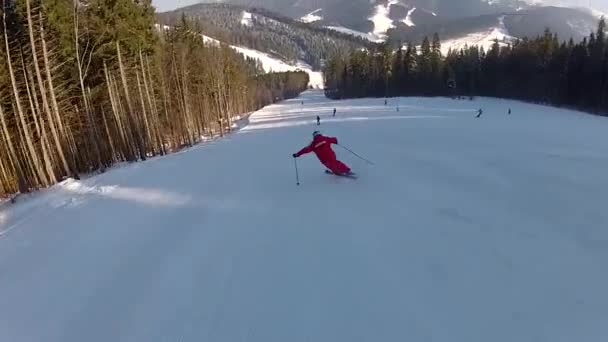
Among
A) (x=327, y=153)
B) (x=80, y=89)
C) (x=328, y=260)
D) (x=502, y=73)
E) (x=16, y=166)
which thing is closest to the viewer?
(x=328, y=260)

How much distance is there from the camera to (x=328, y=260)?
621 cm

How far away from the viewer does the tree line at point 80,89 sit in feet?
63.1

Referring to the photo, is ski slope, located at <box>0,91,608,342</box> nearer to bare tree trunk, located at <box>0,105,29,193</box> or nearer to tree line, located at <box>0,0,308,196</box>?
bare tree trunk, located at <box>0,105,29,193</box>

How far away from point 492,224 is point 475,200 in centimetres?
148

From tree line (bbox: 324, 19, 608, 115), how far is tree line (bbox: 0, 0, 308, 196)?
149ft

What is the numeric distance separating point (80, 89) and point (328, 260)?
22375 millimetres

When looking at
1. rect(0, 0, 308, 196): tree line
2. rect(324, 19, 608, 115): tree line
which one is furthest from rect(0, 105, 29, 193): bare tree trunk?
rect(324, 19, 608, 115): tree line

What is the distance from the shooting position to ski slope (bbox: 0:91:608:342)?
4.73 meters

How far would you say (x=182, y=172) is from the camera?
49.5ft

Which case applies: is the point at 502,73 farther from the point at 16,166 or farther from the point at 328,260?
the point at 328,260

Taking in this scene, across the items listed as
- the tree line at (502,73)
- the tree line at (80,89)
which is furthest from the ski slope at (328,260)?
the tree line at (502,73)

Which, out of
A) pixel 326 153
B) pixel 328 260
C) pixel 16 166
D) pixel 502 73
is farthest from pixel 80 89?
pixel 502 73

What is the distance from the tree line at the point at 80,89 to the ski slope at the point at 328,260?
32.9 feet

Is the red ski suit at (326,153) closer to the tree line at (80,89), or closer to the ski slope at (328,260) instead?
the ski slope at (328,260)
